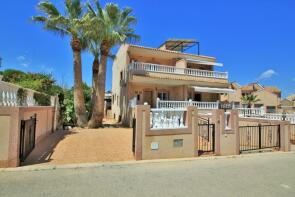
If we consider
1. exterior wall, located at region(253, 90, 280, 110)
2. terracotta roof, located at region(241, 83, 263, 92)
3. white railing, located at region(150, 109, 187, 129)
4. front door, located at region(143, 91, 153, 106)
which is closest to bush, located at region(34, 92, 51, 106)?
white railing, located at region(150, 109, 187, 129)

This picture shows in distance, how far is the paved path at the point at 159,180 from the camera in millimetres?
6305

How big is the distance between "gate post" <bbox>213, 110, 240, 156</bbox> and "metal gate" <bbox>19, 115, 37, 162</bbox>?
8.77 meters

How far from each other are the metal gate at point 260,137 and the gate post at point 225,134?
2.04 meters

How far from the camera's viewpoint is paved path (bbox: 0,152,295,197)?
6.30 m

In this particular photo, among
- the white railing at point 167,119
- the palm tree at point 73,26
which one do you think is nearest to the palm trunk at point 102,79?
the palm tree at point 73,26

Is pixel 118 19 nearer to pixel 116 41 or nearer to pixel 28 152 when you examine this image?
pixel 116 41

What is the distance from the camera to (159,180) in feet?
24.2

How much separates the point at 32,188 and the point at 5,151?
8.27 feet

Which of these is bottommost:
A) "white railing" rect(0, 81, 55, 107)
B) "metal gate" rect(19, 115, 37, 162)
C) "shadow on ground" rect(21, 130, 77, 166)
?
"shadow on ground" rect(21, 130, 77, 166)

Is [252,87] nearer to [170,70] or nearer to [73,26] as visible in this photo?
[170,70]

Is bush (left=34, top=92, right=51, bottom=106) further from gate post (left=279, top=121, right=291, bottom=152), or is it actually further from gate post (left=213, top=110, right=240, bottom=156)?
gate post (left=279, top=121, right=291, bottom=152)

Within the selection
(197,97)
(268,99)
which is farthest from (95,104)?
(268,99)

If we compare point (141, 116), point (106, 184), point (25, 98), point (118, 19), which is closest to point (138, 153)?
point (141, 116)

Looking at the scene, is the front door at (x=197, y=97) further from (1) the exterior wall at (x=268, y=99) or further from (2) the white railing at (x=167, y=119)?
(1) the exterior wall at (x=268, y=99)
